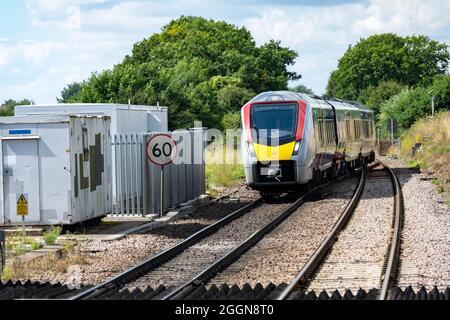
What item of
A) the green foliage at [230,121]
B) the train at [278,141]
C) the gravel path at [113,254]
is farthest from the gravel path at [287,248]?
the green foliage at [230,121]

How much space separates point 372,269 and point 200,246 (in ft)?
14.4

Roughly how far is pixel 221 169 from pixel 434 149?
13.5 meters

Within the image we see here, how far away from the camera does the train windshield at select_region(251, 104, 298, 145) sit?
1089 inches

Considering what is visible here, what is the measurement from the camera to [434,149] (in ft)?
155

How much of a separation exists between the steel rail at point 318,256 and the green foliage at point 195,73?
25.4 m

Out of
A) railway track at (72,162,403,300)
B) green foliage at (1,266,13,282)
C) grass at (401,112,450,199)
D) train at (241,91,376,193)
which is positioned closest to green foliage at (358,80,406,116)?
grass at (401,112,450,199)

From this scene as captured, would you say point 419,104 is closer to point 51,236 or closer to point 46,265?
point 51,236

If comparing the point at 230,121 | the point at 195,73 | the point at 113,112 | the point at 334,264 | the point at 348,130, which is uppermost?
the point at 195,73

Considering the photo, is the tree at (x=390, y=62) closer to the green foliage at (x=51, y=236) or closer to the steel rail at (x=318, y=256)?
the steel rail at (x=318, y=256)

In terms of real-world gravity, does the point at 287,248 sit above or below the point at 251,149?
below

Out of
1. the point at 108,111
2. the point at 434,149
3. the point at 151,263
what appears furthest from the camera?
the point at 434,149

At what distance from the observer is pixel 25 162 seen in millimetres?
20141

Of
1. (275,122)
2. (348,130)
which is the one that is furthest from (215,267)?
(348,130)
